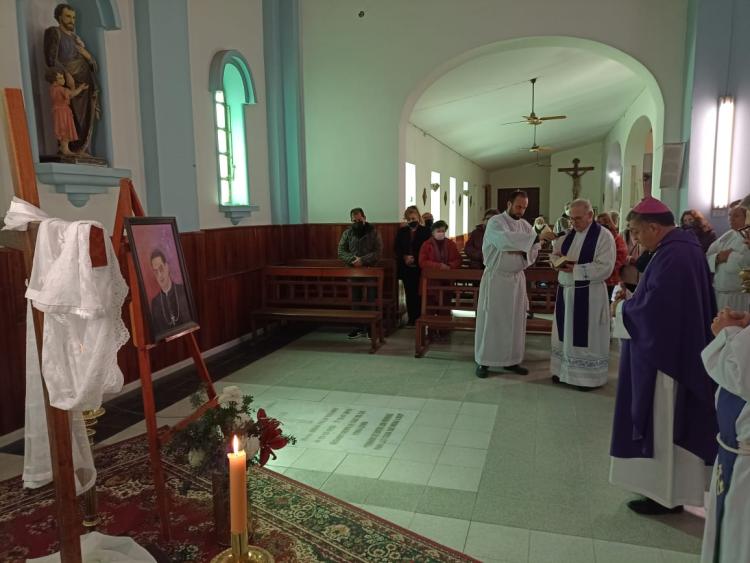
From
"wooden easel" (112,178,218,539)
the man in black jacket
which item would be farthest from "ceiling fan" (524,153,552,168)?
"wooden easel" (112,178,218,539)

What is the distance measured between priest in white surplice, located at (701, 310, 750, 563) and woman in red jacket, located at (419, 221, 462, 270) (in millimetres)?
5231

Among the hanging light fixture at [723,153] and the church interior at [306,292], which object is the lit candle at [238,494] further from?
the hanging light fixture at [723,153]

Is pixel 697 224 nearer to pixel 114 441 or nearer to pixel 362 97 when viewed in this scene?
pixel 362 97

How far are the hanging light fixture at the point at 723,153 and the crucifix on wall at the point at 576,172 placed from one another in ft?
46.6

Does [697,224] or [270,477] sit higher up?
[697,224]

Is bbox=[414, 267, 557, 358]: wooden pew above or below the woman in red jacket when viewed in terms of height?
below

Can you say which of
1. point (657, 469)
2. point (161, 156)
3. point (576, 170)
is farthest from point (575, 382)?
point (576, 170)

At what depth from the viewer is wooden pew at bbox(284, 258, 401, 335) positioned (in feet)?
25.6

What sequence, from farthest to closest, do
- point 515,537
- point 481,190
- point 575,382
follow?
point 481,190, point 575,382, point 515,537

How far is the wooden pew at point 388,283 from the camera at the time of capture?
308 inches

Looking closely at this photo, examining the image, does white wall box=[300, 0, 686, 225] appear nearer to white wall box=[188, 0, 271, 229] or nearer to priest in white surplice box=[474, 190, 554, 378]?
white wall box=[188, 0, 271, 229]

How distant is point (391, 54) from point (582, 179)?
1717 centimetres

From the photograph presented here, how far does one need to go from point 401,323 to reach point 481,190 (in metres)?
17.5

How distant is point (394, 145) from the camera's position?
27.8 ft
